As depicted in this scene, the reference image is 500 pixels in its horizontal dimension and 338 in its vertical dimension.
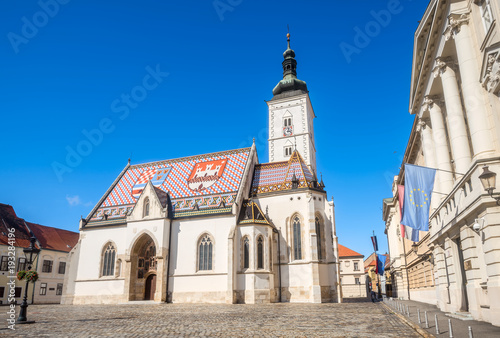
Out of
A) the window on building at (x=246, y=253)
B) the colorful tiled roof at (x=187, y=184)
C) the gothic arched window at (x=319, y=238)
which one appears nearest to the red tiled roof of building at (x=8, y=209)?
the colorful tiled roof at (x=187, y=184)

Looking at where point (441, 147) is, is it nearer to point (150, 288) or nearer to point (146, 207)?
point (146, 207)

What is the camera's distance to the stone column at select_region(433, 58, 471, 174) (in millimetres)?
14352

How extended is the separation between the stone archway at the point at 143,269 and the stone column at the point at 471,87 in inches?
1185

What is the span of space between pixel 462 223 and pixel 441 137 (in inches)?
239

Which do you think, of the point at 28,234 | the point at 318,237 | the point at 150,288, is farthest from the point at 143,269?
the point at 28,234

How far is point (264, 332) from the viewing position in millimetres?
11562

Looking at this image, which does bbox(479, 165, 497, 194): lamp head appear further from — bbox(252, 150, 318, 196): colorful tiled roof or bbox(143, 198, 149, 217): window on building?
bbox(143, 198, 149, 217): window on building

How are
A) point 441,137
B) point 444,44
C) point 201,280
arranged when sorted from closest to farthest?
point 444,44 < point 441,137 < point 201,280

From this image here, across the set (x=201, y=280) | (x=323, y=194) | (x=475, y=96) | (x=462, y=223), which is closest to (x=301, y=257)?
(x=323, y=194)

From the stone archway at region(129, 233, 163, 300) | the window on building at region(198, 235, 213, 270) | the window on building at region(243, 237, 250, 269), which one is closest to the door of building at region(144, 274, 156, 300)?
the stone archway at region(129, 233, 163, 300)

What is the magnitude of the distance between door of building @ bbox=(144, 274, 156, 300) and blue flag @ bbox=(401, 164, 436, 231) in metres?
27.6

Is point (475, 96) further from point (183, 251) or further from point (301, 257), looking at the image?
point (183, 251)

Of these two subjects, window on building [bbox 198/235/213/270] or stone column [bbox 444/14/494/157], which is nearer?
stone column [bbox 444/14/494/157]

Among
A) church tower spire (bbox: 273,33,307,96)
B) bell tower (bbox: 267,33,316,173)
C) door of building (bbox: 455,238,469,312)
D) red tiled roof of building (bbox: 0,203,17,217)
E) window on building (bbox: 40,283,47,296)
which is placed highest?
church tower spire (bbox: 273,33,307,96)
